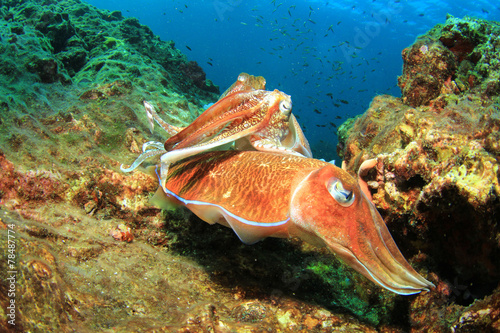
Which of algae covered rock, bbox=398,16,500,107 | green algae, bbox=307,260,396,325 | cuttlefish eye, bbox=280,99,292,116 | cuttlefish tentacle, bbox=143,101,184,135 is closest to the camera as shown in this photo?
cuttlefish eye, bbox=280,99,292,116

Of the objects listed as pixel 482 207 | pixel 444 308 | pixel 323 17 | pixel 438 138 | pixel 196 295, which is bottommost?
pixel 196 295

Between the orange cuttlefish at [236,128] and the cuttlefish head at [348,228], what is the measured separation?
1.82 ft

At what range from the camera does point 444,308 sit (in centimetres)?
203

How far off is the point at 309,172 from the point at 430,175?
44.9 inches

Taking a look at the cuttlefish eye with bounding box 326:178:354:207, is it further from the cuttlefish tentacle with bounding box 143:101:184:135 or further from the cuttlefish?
the cuttlefish tentacle with bounding box 143:101:184:135

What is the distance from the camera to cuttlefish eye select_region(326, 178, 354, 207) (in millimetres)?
1573

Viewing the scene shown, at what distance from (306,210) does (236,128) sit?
0.90m

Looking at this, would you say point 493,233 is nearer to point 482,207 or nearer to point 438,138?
point 482,207

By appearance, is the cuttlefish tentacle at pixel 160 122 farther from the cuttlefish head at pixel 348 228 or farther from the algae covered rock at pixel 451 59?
the algae covered rock at pixel 451 59

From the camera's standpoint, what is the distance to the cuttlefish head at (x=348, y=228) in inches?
60.9

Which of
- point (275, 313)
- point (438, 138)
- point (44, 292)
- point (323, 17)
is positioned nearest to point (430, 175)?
point (438, 138)

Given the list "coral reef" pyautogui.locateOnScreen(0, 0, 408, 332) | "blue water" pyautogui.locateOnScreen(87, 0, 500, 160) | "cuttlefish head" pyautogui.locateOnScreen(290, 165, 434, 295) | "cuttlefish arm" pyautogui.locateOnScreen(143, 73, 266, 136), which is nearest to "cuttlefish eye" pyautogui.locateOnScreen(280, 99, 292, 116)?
"cuttlefish arm" pyautogui.locateOnScreen(143, 73, 266, 136)

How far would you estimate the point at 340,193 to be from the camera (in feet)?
5.17

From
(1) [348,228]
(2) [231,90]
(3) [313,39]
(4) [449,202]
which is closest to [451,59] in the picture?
(4) [449,202]
